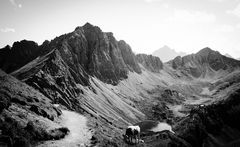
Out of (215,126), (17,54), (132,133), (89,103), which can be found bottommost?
(132,133)

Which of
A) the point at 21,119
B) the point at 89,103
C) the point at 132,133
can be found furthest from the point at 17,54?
the point at 132,133

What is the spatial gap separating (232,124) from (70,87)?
265 ft

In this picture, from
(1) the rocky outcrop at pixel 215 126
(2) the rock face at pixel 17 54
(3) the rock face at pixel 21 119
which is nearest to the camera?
(3) the rock face at pixel 21 119

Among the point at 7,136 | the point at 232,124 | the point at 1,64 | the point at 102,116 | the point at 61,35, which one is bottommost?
the point at 7,136

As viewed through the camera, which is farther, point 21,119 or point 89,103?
point 89,103

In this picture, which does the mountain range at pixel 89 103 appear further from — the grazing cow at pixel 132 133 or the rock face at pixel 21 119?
the grazing cow at pixel 132 133

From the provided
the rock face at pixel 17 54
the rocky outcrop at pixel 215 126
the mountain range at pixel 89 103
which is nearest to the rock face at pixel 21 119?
the mountain range at pixel 89 103

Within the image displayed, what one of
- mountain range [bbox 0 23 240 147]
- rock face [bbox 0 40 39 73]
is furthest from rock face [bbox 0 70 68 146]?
rock face [bbox 0 40 39 73]

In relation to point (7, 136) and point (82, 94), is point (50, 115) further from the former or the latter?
point (82, 94)

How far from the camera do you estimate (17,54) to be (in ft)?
601

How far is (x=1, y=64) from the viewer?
569 feet

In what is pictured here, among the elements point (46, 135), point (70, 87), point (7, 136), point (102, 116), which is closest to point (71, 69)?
point (70, 87)

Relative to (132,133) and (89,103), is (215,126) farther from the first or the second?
(89,103)

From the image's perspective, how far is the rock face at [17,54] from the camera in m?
168
